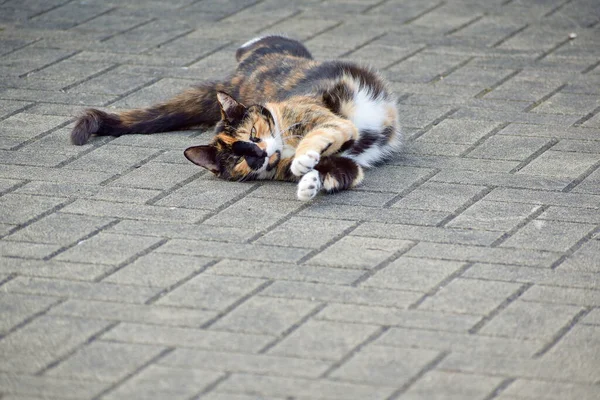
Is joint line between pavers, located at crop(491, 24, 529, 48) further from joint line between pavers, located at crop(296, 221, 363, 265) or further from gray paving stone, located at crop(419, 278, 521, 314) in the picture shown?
gray paving stone, located at crop(419, 278, 521, 314)

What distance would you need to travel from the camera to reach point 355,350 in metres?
3.58

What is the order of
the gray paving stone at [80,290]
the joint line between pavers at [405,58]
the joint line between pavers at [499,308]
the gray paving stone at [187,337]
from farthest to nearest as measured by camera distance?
the joint line between pavers at [405,58]
the gray paving stone at [80,290]
the joint line between pavers at [499,308]
the gray paving stone at [187,337]

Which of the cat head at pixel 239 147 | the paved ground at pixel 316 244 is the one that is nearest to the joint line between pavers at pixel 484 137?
the paved ground at pixel 316 244

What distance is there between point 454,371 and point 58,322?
1561 millimetres

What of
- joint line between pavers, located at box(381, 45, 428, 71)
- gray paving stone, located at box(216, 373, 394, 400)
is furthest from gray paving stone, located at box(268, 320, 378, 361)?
joint line between pavers, located at box(381, 45, 428, 71)

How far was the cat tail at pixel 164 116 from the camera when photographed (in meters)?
5.66

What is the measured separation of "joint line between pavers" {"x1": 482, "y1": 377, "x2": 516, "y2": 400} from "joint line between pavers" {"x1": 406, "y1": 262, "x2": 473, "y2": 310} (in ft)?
1.99

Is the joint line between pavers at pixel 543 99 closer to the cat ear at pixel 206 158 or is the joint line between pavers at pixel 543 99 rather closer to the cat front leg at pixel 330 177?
the cat front leg at pixel 330 177

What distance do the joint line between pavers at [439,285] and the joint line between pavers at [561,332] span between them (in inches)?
21.6

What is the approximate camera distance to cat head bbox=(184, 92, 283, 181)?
5.12 metres

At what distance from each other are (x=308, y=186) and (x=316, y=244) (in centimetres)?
50

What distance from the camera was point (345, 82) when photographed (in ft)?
18.3

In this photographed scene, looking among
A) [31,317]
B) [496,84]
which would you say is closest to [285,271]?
[31,317]

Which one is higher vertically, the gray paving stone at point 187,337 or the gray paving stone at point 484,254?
the gray paving stone at point 187,337
